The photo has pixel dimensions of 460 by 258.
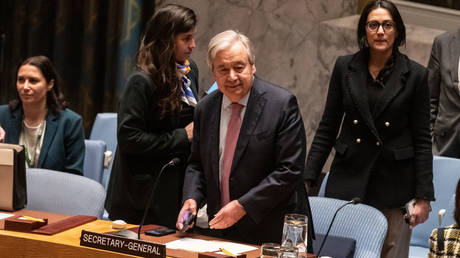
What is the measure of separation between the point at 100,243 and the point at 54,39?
393 centimetres

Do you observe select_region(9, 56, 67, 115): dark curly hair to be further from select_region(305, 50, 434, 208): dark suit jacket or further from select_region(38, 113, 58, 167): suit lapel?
select_region(305, 50, 434, 208): dark suit jacket

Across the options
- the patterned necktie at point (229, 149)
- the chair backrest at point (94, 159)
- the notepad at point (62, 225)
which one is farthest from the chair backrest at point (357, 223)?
the chair backrest at point (94, 159)

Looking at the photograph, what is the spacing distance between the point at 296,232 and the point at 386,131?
1.10 meters

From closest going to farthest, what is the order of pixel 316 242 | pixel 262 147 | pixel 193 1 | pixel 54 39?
pixel 262 147 → pixel 316 242 → pixel 193 1 → pixel 54 39

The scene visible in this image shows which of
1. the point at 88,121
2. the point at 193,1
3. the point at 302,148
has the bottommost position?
the point at 88,121

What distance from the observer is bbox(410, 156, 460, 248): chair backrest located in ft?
14.7

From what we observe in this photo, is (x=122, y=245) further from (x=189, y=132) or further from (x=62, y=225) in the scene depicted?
(x=189, y=132)

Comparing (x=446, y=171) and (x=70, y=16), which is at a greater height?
(x=70, y=16)

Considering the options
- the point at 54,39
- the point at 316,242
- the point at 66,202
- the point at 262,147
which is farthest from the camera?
the point at 54,39

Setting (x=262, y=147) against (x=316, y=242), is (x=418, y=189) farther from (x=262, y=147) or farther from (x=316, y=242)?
(x=262, y=147)

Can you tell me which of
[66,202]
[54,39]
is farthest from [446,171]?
[54,39]

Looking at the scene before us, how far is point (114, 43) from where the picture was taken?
6461 mm

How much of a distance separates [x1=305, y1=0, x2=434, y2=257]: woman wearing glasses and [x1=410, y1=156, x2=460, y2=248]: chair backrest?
75 cm

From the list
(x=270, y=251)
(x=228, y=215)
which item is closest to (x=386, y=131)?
(x=228, y=215)
